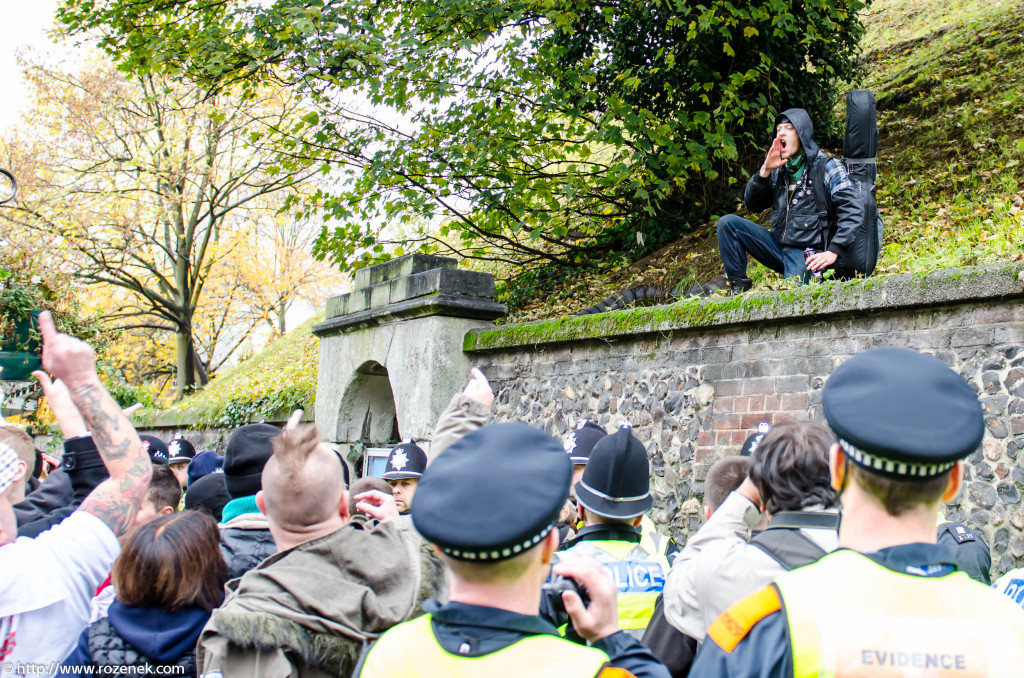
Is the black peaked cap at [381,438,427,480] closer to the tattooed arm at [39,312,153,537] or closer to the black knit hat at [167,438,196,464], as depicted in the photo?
the tattooed arm at [39,312,153,537]

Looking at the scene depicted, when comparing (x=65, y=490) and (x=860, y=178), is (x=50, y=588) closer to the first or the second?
(x=65, y=490)

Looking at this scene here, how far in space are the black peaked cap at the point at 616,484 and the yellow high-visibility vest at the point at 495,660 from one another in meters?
1.31

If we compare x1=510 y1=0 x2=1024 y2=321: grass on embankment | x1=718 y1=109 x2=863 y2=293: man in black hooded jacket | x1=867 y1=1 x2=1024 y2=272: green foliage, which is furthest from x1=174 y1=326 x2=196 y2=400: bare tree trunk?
x1=718 y1=109 x2=863 y2=293: man in black hooded jacket

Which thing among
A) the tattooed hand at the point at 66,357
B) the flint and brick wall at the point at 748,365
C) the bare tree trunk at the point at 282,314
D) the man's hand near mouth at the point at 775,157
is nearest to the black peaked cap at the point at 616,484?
the tattooed hand at the point at 66,357

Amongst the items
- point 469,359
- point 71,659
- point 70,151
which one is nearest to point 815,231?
point 469,359

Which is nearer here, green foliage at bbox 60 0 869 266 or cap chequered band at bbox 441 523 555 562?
cap chequered band at bbox 441 523 555 562

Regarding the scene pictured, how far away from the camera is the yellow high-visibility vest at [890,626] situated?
160 centimetres

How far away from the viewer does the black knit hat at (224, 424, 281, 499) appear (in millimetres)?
3764

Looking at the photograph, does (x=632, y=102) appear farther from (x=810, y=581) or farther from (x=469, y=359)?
(x=810, y=581)

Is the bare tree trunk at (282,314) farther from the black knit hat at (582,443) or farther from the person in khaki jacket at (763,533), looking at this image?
the person in khaki jacket at (763,533)

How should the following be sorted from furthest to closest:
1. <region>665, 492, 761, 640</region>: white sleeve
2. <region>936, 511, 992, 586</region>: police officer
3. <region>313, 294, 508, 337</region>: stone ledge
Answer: <region>313, 294, 508, 337</region>: stone ledge → <region>936, 511, 992, 586</region>: police officer → <region>665, 492, 761, 640</region>: white sleeve

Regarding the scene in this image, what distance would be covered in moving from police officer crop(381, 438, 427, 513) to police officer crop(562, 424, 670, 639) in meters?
2.15

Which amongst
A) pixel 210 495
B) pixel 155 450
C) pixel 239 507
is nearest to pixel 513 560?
pixel 239 507

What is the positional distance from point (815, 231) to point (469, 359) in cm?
364
